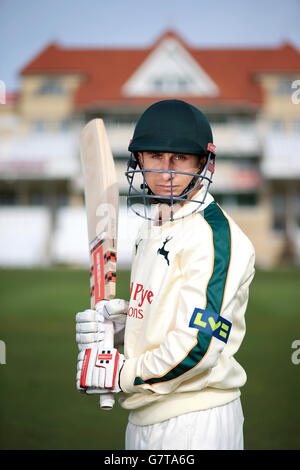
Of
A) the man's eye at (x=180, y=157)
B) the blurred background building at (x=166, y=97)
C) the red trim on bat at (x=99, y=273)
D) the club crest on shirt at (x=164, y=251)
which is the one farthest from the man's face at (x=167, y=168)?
the blurred background building at (x=166, y=97)

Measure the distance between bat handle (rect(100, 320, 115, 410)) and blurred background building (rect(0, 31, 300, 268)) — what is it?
17818 millimetres

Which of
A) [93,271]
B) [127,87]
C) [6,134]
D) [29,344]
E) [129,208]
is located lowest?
[29,344]

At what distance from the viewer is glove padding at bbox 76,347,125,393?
1.54m

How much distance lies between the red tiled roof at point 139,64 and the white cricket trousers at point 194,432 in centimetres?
2071

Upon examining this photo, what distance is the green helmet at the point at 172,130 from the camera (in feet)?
5.16

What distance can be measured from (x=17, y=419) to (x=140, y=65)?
21.3 meters

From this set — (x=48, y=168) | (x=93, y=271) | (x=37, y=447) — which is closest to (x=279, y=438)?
(x=37, y=447)

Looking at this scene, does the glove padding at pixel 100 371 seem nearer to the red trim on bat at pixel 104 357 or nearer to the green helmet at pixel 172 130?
the red trim on bat at pixel 104 357

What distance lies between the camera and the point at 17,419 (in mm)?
3582

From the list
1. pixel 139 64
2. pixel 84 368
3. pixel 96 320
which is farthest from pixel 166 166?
pixel 139 64

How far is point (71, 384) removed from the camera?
4.49m

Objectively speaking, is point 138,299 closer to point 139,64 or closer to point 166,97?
point 166,97

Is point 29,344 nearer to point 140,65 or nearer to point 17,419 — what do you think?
point 17,419

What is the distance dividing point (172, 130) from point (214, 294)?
47cm
